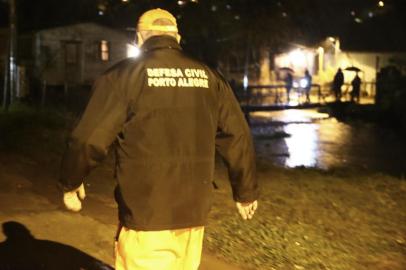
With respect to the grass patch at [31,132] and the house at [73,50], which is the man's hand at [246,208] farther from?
the house at [73,50]

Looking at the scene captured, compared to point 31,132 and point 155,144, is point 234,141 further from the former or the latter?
point 31,132

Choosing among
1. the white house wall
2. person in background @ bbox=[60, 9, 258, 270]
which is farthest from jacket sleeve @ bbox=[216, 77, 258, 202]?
the white house wall

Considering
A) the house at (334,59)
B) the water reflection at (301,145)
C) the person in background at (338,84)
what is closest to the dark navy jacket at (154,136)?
the water reflection at (301,145)

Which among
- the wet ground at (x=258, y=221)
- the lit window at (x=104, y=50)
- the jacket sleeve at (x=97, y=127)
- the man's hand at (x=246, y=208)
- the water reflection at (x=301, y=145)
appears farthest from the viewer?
the lit window at (x=104, y=50)

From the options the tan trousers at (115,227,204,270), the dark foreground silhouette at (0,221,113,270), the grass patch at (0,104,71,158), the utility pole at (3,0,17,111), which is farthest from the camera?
the utility pole at (3,0,17,111)

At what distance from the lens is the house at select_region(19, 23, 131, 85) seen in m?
34.2

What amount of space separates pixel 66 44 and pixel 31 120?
68.9 ft

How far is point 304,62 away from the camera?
42500mm

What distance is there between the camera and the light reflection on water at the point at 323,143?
15.6 metres

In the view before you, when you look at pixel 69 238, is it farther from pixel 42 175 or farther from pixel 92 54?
pixel 92 54

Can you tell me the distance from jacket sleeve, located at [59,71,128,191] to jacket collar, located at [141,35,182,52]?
0.29 meters

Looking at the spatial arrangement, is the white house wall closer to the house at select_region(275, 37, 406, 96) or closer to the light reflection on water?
the house at select_region(275, 37, 406, 96)

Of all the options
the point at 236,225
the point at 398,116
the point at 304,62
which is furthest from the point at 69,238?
the point at 304,62

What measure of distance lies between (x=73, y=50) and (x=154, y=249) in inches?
1310
